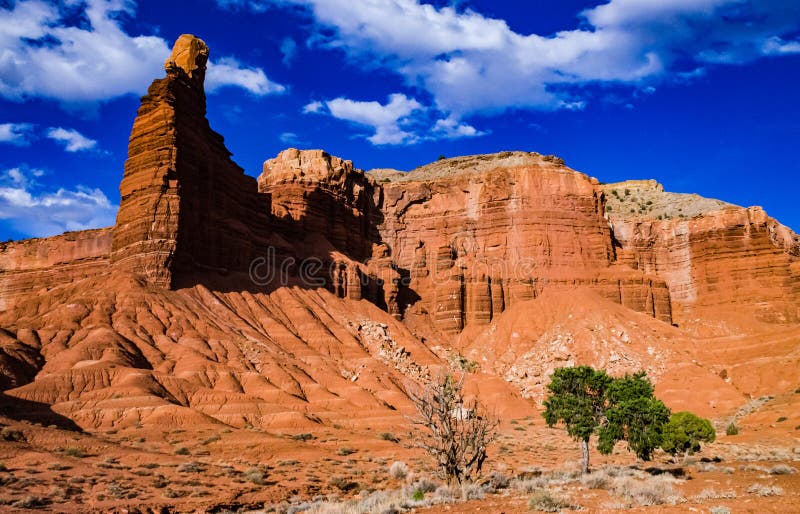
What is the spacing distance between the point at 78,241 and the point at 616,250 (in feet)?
234

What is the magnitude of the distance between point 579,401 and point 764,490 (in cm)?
1354

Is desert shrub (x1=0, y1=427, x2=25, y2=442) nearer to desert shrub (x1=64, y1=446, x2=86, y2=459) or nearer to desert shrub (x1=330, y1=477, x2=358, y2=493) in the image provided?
desert shrub (x1=64, y1=446, x2=86, y2=459)

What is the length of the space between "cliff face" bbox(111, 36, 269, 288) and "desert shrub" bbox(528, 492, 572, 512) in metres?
52.7

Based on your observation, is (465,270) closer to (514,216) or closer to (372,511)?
(514,216)

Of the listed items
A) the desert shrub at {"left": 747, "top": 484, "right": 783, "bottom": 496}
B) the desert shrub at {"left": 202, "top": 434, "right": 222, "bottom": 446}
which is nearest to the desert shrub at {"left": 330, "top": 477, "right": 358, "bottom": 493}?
the desert shrub at {"left": 202, "top": 434, "right": 222, "bottom": 446}

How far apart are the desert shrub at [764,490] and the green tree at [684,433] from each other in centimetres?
1358

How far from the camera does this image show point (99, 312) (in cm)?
5878

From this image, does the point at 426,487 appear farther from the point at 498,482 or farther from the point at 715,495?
the point at 715,495

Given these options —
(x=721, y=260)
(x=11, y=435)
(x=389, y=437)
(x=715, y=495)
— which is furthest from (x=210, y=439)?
(x=721, y=260)

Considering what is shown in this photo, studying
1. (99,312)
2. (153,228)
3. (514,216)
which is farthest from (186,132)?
(514,216)

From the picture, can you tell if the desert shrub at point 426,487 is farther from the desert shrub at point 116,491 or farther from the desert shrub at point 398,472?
the desert shrub at point 116,491

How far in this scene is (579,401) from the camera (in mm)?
35562

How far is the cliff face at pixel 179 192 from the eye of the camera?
221 feet

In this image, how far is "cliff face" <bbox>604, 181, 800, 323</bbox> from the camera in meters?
87.3
